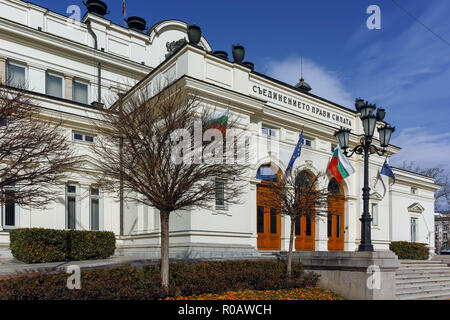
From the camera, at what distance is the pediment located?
3149 cm

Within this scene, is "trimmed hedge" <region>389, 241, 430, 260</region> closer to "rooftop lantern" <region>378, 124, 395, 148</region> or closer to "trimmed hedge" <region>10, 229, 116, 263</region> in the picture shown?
"rooftop lantern" <region>378, 124, 395, 148</region>

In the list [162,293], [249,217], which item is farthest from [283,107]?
[162,293]

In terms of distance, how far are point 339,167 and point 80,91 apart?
15691mm

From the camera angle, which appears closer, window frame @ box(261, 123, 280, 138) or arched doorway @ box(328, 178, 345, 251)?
window frame @ box(261, 123, 280, 138)

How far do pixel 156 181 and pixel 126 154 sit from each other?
115 cm

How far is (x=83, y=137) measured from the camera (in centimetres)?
1964

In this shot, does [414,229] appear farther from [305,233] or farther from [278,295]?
[278,295]

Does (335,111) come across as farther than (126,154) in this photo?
Yes

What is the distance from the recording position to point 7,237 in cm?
1691

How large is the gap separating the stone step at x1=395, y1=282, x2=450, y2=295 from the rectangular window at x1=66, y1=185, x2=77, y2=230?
581 inches

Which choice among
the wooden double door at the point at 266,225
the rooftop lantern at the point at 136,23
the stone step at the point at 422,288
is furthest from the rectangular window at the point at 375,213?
the rooftop lantern at the point at 136,23

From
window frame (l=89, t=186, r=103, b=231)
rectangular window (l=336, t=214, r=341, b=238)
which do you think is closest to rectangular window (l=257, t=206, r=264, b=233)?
rectangular window (l=336, t=214, r=341, b=238)
